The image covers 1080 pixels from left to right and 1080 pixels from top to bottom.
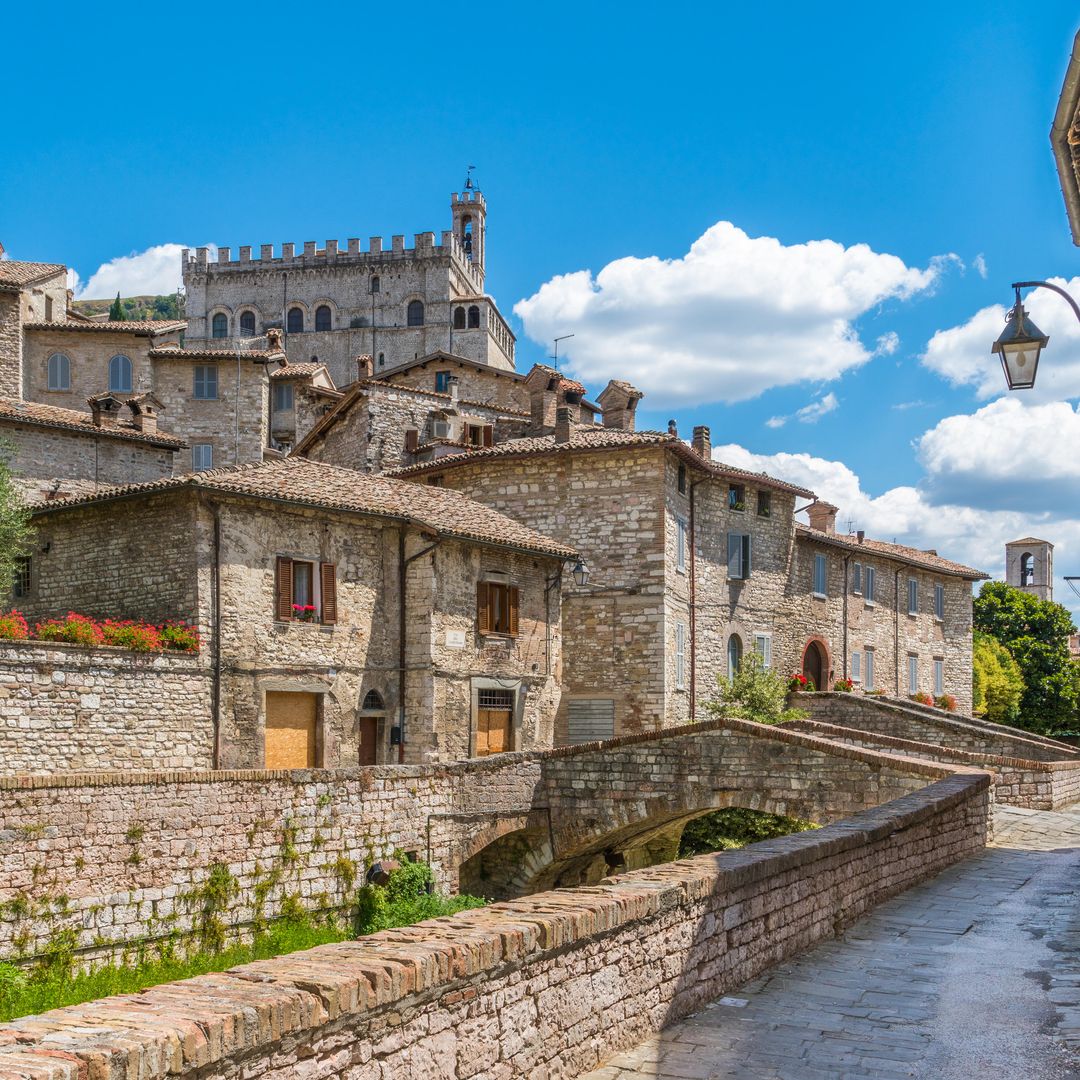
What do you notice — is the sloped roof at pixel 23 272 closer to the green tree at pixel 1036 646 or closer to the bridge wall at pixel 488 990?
the bridge wall at pixel 488 990

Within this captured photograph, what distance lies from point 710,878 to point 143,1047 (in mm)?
4760

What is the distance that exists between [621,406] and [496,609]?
1365 cm

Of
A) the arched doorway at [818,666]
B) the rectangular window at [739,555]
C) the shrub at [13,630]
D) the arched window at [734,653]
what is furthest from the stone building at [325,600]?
the arched doorway at [818,666]

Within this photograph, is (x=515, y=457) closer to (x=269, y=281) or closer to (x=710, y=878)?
(x=710, y=878)

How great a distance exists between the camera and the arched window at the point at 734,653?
122 feet

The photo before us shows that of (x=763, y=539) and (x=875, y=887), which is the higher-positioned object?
(x=763, y=539)

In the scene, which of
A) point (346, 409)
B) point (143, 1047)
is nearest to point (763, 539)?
point (346, 409)

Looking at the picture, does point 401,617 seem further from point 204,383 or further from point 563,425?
point 204,383

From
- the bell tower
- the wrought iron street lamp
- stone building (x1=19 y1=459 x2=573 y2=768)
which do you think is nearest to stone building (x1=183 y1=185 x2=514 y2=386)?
the bell tower

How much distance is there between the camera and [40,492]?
121ft

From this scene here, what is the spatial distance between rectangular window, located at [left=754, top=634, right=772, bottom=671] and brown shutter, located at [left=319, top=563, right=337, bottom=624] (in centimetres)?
1595

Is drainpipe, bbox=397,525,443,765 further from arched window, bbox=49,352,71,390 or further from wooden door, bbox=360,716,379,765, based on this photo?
arched window, bbox=49,352,71,390

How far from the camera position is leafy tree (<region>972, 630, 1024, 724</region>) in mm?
56625

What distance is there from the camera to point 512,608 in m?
30.5
